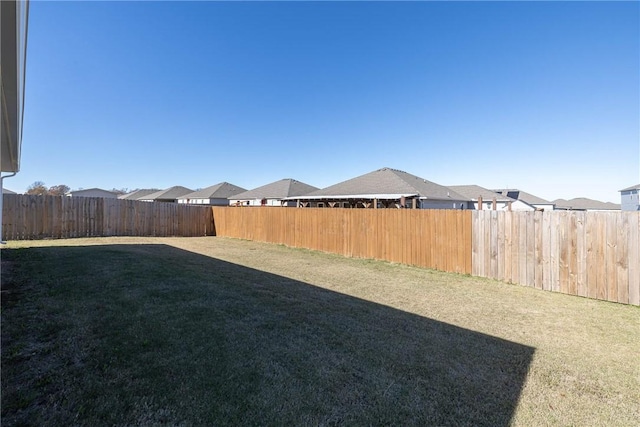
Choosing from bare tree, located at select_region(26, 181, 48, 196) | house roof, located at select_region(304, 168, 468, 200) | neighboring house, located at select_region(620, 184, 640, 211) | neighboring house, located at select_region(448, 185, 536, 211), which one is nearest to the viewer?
house roof, located at select_region(304, 168, 468, 200)

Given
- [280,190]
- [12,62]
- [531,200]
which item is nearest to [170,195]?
[280,190]

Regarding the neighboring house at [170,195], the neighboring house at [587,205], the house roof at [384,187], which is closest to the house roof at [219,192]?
the neighboring house at [170,195]

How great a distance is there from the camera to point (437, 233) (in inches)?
328

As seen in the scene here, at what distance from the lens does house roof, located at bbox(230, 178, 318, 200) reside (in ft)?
85.9

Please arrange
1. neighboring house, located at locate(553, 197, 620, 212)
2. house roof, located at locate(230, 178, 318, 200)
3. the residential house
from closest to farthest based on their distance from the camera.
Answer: the residential house
house roof, located at locate(230, 178, 318, 200)
neighboring house, located at locate(553, 197, 620, 212)

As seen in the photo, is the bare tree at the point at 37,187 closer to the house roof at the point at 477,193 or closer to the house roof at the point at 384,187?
the house roof at the point at 384,187

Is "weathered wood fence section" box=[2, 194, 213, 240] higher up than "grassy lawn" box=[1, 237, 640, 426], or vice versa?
"weathered wood fence section" box=[2, 194, 213, 240]

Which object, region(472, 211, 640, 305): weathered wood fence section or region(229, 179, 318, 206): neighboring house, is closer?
region(472, 211, 640, 305): weathered wood fence section

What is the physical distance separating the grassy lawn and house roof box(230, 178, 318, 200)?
20.6m

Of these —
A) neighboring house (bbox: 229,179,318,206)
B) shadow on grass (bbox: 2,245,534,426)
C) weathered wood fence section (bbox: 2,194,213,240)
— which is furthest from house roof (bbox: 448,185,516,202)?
shadow on grass (bbox: 2,245,534,426)

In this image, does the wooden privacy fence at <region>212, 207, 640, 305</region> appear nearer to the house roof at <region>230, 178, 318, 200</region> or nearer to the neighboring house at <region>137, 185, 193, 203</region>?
the house roof at <region>230, 178, 318, 200</region>

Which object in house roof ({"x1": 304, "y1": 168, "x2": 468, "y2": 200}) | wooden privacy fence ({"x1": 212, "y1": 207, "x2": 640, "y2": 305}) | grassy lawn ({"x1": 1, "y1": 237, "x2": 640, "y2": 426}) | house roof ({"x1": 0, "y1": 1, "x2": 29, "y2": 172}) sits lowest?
grassy lawn ({"x1": 1, "y1": 237, "x2": 640, "y2": 426})

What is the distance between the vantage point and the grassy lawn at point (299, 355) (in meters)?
2.12

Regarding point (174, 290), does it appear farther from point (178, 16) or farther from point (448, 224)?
point (178, 16)
